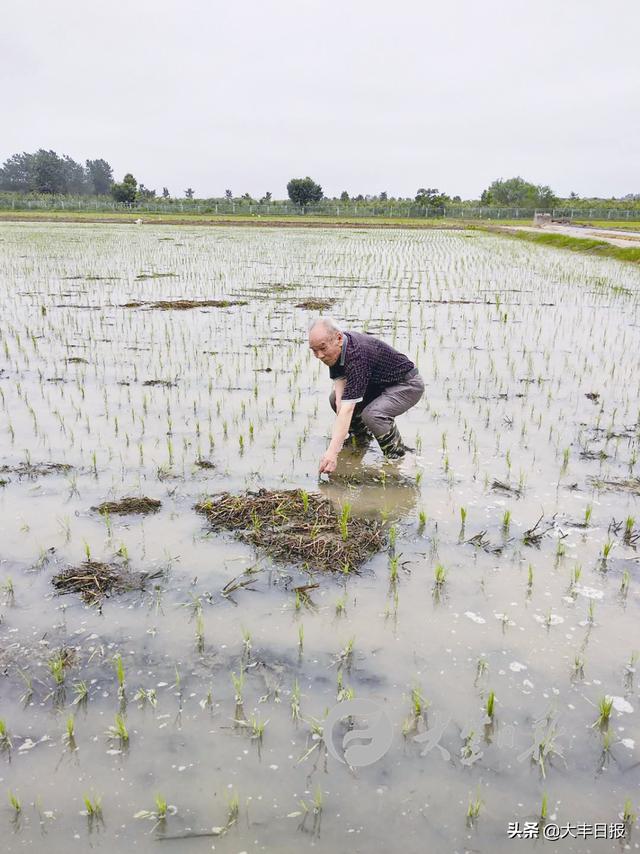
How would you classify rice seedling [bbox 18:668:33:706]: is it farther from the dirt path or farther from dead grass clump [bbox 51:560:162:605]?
the dirt path

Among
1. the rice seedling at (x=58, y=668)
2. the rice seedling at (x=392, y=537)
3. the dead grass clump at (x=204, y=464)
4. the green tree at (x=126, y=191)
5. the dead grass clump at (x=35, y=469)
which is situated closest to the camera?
the rice seedling at (x=58, y=668)

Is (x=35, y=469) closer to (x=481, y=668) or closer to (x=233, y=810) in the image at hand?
(x=233, y=810)

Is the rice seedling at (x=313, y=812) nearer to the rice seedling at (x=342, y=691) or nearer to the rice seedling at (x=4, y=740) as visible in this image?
the rice seedling at (x=342, y=691)

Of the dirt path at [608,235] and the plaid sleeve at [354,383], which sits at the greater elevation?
the dirt path at [608,235]

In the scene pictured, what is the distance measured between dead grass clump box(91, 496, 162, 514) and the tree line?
57.9 metres

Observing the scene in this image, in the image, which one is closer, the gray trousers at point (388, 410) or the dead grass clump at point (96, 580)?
the dead grass clump at point (96, 580)

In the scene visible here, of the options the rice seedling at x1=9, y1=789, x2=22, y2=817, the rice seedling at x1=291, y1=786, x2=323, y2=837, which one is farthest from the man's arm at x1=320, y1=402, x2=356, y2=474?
the rice seedling at x1=9, y1=789, x2=22, y2=817

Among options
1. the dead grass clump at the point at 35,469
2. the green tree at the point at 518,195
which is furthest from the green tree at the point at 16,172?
the dead grass clump at the point at 35,469

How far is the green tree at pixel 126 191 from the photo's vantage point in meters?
57.1

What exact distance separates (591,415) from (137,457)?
3.93m

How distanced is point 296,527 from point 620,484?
2.30 meters

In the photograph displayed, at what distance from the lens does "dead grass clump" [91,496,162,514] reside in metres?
3.96

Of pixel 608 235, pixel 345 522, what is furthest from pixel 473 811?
pixel 608 235

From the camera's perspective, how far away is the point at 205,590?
3.20 metres
